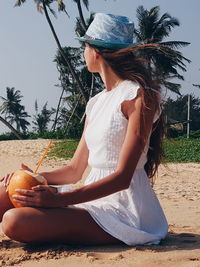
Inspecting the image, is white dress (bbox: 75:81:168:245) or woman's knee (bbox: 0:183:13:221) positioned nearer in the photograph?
white dress (bbox: 75:81:168:245)

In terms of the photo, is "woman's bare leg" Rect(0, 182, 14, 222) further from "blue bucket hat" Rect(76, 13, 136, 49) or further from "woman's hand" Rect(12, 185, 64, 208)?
"blue bucket hat" Rect(76, 13, 136, 49)

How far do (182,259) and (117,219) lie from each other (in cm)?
47

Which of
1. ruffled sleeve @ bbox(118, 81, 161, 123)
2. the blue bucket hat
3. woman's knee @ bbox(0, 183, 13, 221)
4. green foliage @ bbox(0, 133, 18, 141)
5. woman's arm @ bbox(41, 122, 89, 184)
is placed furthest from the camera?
green foliage @ bbox(0, 133, 18, 141)

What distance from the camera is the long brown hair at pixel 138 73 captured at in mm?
3227

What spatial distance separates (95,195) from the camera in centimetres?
309

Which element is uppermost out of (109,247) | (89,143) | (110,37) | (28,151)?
(110,37)

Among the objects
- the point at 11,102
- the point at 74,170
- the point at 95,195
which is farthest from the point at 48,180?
the point at 11,102

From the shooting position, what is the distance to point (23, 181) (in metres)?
3.26

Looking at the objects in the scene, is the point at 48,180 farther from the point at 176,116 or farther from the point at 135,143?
the point at 176,116

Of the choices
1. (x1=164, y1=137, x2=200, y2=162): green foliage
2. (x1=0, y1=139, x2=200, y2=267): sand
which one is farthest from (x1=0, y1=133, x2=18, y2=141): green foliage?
(x1=0, y1=139, x2=200, y2=267): sand

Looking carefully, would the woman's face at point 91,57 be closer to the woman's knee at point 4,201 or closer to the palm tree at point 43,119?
the woman's knee at point 4,201

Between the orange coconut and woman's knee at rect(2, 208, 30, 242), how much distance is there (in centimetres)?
10

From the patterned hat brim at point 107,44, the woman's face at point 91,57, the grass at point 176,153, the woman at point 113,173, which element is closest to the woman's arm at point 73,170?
the woman at point 113,173

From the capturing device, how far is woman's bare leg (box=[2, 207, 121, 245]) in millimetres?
3148
